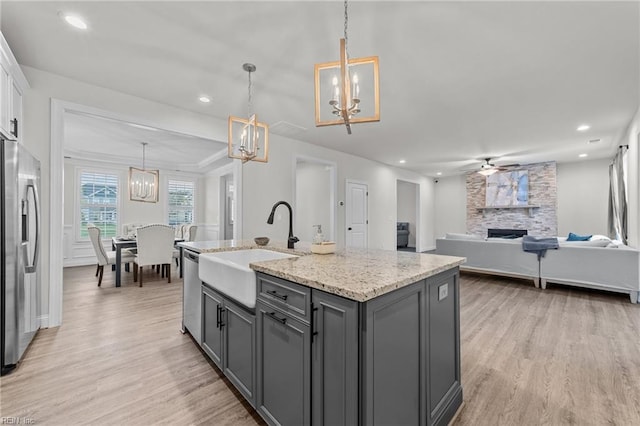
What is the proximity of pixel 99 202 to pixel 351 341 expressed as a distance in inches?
305

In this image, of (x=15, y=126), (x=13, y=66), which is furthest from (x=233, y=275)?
(x=13, y=66)

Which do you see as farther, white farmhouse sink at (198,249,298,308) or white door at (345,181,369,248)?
white door at (345,181,369,248)

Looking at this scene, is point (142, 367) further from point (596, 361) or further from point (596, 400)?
point (596, 361)

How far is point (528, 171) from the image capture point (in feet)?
25.1

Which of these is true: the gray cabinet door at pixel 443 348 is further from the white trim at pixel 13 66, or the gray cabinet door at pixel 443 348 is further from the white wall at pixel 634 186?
the white wall at pixel 634 186

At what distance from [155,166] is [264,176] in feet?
14.5

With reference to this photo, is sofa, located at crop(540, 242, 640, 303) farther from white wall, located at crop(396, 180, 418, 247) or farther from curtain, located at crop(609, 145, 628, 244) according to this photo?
white wall, located at crop(396, 180, 418, 247)

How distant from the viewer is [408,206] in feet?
34.3

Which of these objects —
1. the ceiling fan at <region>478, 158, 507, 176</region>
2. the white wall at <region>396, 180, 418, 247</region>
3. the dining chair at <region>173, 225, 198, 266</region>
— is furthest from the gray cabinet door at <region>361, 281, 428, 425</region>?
the white wall at <region>396, 180, 418, 247</region>

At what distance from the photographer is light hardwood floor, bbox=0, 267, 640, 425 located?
5.45ft

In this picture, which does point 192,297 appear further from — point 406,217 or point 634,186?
point 406,217

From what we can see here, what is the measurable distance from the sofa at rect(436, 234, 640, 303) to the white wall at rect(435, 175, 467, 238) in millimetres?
4267

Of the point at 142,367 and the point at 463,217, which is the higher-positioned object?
the point at 463,217

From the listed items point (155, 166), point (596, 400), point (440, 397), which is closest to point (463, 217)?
point (596, 400)
